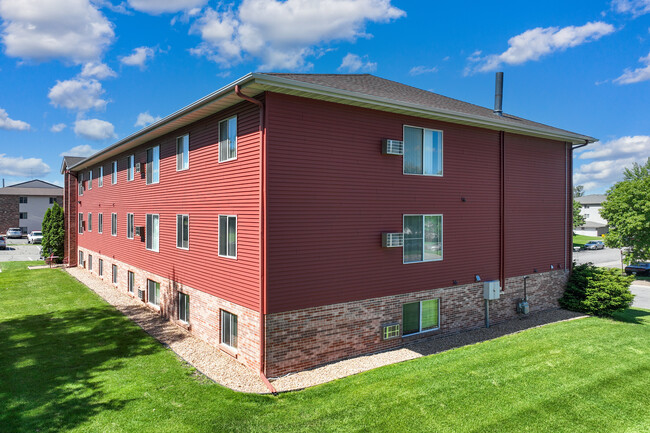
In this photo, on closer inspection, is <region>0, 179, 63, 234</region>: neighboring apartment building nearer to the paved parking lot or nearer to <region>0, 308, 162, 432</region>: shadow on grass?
the paved parking lot

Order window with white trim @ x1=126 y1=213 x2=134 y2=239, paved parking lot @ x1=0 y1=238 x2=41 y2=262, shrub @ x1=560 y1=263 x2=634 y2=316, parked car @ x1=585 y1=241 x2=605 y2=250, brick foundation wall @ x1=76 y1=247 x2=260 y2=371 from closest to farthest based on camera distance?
brick foundation wall @ x1=76 y1=247 x2=260 y2=371
shrub @ x1=560 y1=263 x2=634 y2=316
window with white trim @ x1=126 y1=213 x2=134 y2=239
paved parking lot @ x1=0 y1=238 x2=41 y2=262
parked car @ x1=585 y1=241 x2=605 y2=250

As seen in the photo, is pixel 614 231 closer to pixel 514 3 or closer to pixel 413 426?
pixel 514 3

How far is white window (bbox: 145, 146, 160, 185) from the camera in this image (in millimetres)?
14539

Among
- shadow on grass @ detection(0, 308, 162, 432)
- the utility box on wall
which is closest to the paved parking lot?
shadow on grass @ detection(0, 308, 162, 432)

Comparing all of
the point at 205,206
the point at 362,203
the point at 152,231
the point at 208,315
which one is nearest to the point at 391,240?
the point at 362,203

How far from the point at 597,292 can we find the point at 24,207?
66.2 m

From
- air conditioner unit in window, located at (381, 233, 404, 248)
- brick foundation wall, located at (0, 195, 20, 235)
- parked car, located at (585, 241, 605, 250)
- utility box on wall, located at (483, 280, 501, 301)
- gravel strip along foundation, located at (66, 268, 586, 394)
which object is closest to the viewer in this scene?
gravel strip along foundation, located at (66, 268, 586, 394)

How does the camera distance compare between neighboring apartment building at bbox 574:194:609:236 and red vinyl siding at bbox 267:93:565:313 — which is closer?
red vinyl siding at bbox 267:93:565:313

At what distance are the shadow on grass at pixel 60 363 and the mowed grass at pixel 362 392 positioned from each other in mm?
36

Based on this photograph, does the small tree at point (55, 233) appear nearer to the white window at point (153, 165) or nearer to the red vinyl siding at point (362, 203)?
the white window at point (153, 165)

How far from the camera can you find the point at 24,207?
53844mm

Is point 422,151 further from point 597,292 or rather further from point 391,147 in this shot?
point 597,292

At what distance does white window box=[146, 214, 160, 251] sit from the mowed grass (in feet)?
13.6

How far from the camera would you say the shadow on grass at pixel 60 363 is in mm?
7012
